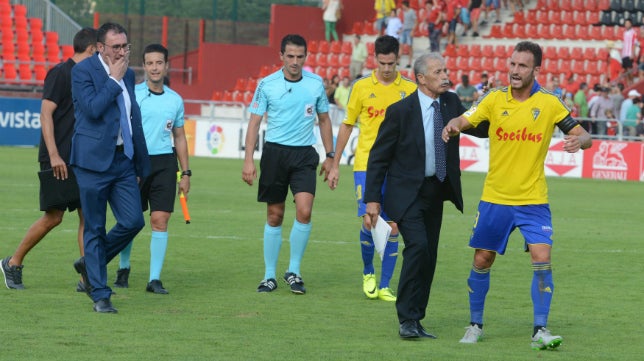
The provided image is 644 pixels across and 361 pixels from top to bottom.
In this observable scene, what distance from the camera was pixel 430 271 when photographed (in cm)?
887

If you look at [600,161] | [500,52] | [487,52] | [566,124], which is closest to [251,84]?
[487,52]

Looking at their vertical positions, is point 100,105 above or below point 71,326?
above

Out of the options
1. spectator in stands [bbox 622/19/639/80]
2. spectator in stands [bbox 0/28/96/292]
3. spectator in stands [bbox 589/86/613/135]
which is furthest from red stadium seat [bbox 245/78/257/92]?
spectator in stands [bbox 0/28/96/292]

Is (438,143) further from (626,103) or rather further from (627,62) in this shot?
(627,62)

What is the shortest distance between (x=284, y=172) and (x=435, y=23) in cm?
2886

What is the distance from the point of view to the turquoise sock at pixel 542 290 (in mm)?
8352

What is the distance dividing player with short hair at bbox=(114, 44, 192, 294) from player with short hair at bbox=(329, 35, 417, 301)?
1.39m

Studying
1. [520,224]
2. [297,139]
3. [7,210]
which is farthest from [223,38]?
[520,224]

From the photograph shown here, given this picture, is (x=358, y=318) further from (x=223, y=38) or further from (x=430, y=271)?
(x=223, y=38)

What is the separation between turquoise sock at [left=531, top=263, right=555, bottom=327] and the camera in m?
8.35

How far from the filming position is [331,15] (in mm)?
42719

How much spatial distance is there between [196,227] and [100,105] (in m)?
7.33

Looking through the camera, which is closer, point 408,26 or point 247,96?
point 408,26

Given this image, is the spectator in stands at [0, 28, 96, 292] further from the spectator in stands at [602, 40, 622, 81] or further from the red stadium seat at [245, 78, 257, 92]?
the red stadium seat at [245, 78, 257, 92]
